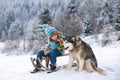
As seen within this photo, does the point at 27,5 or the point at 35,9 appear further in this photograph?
the point at 27,5

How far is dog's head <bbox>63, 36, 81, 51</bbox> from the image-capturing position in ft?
21.8

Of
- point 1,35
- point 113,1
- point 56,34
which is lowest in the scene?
point 1,35

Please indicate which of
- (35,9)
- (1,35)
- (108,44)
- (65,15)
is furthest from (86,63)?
(35,9)

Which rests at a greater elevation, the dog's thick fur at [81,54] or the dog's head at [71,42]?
the dog's head at [71,42]

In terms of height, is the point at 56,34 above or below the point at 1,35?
above

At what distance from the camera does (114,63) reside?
26.0ft

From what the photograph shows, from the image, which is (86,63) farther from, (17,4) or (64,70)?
(17,4)

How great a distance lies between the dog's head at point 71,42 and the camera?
6.63m

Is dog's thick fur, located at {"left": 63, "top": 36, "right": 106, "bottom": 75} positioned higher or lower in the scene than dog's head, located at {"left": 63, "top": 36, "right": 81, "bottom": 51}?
lower

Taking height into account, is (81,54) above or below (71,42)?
below

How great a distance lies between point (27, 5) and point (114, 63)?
113m

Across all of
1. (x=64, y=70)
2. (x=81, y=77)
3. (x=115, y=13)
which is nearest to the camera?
(x=81, y=77)

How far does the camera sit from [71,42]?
6676 mm

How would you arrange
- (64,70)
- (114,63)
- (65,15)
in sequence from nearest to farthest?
(64,70), (114,63), (65,15)
